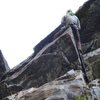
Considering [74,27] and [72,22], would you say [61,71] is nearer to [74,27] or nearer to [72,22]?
[74,27]

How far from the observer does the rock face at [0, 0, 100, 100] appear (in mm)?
20625

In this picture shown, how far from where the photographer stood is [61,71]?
90.1ft

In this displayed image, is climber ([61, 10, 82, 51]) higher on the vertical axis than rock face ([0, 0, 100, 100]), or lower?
higher

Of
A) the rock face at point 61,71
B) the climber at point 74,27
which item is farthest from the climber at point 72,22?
the rock face at point 61,71

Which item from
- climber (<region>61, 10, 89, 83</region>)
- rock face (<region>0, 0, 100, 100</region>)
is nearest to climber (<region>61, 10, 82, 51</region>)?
climber (<region>61, 10, 89, 83</region>)

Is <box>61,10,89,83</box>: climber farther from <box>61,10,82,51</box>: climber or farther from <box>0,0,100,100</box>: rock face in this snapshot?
<box>0,0,100,100</box>: rock face

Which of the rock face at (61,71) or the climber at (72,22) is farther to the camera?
the climber at (72,22)

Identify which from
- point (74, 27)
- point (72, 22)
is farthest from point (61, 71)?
point (72, 22)

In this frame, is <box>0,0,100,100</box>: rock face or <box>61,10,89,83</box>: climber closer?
<box>0,0,100,100</box>: rock face

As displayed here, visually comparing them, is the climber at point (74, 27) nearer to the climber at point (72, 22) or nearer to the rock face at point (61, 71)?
the climber at point (72, 22)

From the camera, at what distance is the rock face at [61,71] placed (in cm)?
2062

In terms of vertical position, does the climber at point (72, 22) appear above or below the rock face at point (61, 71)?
above

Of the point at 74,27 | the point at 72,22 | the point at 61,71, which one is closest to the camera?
the point at 61,71

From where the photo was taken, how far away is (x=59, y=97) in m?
19.4
